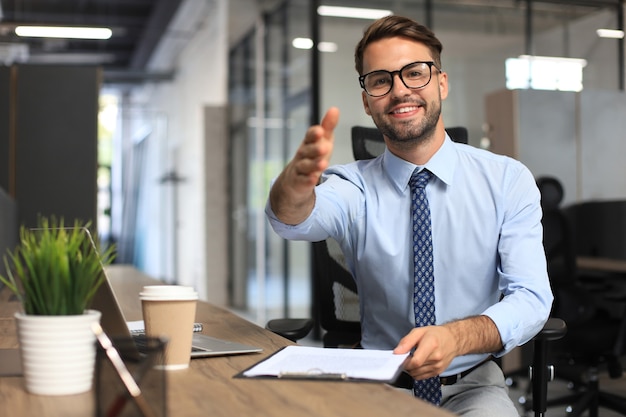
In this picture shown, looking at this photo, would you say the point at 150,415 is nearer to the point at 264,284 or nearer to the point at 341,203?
the point at 341,203

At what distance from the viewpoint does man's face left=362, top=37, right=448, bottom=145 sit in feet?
6.25

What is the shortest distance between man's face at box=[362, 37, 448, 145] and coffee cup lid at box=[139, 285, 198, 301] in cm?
83

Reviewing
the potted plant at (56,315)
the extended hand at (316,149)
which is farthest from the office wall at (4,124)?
the potted plant at (56,315)

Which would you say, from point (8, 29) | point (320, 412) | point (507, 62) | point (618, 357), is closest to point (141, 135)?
point (8, 29)

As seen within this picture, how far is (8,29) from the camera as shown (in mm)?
6922

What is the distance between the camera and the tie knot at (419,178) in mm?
1899

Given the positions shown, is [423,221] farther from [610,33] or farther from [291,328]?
[610,33]

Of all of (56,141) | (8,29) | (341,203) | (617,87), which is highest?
(8,29)

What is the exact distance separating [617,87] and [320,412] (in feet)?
20.7

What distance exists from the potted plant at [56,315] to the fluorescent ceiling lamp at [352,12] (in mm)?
5887

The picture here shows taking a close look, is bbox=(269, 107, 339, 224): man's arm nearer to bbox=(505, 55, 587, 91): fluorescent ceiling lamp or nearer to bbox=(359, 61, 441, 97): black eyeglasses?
bbox=(359, 61, 441, 97): black eyeglasses

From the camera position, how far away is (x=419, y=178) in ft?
6.25

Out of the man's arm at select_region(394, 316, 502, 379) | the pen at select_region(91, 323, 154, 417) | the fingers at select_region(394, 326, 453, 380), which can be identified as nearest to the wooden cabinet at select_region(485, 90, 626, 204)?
the man's arm at select_region(394, 316, 502, 379)

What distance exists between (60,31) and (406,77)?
6311mm
